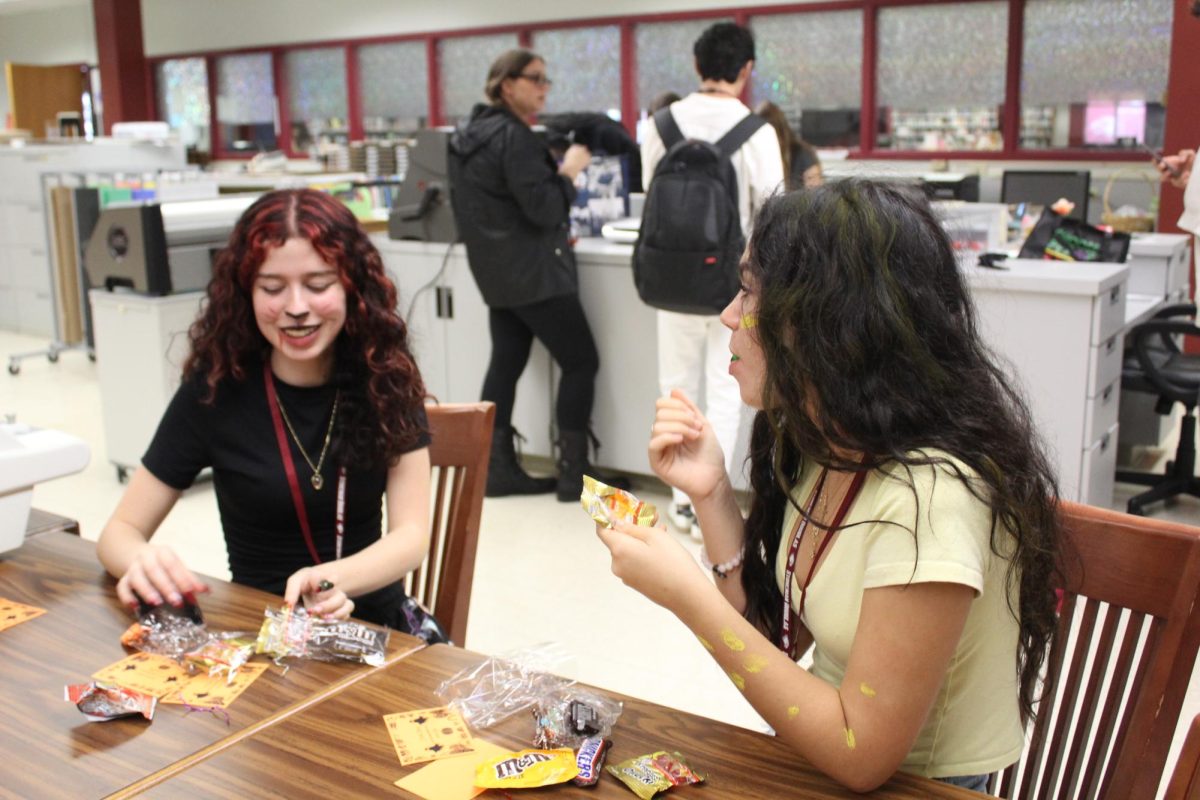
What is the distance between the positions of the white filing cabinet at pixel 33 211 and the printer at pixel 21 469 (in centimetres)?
599

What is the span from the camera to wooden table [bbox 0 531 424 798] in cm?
115

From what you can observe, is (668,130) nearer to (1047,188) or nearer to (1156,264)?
(1156,264)

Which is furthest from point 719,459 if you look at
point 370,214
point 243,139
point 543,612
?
point 243,139

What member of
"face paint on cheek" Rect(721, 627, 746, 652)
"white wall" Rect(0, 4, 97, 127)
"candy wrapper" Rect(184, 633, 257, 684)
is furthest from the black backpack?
"white wall" Rect(0, 4, 97, 127)

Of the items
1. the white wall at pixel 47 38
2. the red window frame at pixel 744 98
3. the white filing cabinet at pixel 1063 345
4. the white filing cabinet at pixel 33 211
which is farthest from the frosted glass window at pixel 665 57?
the white wall at pixel 47 38

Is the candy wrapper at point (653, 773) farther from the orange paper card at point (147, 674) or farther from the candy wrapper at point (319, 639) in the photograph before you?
the orange paper card at point (147, 674)

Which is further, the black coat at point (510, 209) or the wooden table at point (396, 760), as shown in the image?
the black coat at point (510, 209)

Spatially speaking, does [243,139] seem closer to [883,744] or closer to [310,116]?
[310,116]

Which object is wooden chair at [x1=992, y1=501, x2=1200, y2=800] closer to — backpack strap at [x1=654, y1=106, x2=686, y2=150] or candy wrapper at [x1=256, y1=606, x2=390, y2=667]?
candy wrapper at [x1=256, y1=606, x2=390, y2=667]

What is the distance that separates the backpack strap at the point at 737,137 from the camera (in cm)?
345

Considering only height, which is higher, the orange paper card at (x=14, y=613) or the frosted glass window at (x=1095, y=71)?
the frosted glass window at (x=1095, y=71)

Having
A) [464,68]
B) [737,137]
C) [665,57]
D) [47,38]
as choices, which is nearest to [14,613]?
[737,137]

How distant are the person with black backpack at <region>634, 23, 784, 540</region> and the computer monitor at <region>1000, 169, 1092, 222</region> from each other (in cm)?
228

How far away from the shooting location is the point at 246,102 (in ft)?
43.1
